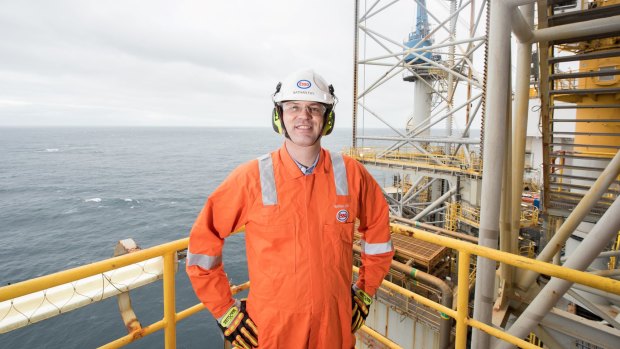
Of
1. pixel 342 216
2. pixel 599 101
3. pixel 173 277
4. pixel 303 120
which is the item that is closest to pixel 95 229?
pixel 173 277

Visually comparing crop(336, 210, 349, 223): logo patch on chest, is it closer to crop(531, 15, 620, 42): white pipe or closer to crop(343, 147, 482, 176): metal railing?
crop(531, 15, 620, 42): white pipe

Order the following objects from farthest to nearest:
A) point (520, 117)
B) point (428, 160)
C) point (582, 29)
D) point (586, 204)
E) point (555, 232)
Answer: point (428, 160), point (555, 232), point (520, 117), point (586, 204), point (582, 29)

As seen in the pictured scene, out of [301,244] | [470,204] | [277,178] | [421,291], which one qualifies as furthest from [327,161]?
[470,204]

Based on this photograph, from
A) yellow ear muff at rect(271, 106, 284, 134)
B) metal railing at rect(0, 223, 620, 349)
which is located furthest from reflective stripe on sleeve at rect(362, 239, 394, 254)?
yellow ear muff at rect(271, 106, 284, 134)

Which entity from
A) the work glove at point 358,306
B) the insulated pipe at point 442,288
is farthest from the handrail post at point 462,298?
the work glove at point 358,306

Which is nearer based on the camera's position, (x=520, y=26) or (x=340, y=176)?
(x=340, y=176)

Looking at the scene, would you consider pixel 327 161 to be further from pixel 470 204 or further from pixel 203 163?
pixel 203 163

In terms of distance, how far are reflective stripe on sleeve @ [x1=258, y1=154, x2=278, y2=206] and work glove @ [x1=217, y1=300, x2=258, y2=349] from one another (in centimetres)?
77

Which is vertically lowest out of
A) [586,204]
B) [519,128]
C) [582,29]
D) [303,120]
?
[586,204]

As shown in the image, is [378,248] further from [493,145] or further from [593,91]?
[593,91]

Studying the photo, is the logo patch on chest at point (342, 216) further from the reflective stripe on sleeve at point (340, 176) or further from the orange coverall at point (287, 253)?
the reflective stripe on sleeve at point (340, 176)

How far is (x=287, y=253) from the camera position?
1964 millimetres

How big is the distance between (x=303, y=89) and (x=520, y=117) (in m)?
3.16

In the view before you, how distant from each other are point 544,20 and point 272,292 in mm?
4443
